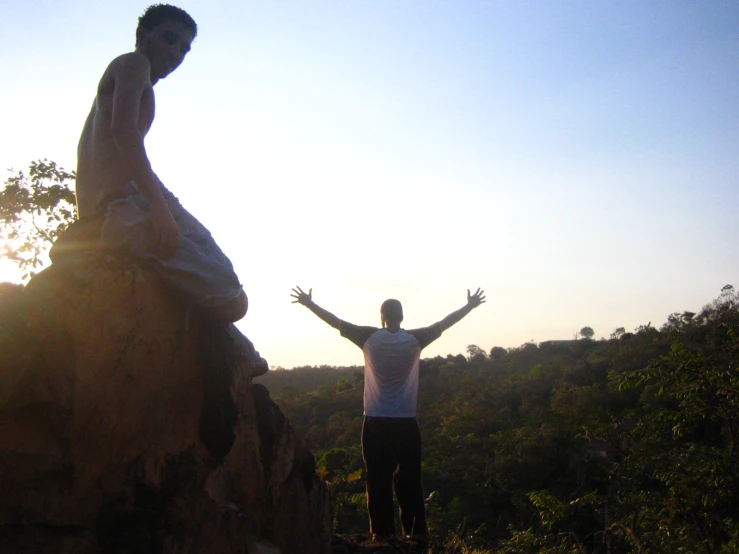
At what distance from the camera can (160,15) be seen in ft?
11.5

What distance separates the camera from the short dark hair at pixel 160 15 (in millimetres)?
3498

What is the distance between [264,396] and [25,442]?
138cm

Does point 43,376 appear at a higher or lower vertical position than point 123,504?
higher

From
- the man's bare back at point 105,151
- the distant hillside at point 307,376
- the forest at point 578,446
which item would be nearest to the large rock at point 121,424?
the man's bare back at point 105,151

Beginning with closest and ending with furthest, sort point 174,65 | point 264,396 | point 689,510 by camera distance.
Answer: point 174,65 → point 264,396 → point 689,510

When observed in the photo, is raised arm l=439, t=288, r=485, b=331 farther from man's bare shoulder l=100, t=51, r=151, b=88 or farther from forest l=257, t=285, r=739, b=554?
man's bare shoulder l=100, t=51, r=151, b=88

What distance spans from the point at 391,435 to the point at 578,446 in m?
11.9

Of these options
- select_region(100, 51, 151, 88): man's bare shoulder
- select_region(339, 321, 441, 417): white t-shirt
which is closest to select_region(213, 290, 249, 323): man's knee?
select_region(100, 51, 151, 88): man's bare shoulder

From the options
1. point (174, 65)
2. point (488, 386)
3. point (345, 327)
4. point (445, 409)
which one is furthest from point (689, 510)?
point (488, 386)

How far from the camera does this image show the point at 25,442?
2.80 metres

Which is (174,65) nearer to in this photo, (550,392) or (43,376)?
(43,376)

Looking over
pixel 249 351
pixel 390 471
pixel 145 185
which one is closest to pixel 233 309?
pixel 249 351

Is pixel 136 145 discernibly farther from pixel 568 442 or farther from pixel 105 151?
pixel 568 442

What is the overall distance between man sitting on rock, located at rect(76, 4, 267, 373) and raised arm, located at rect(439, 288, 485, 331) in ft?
7.14
